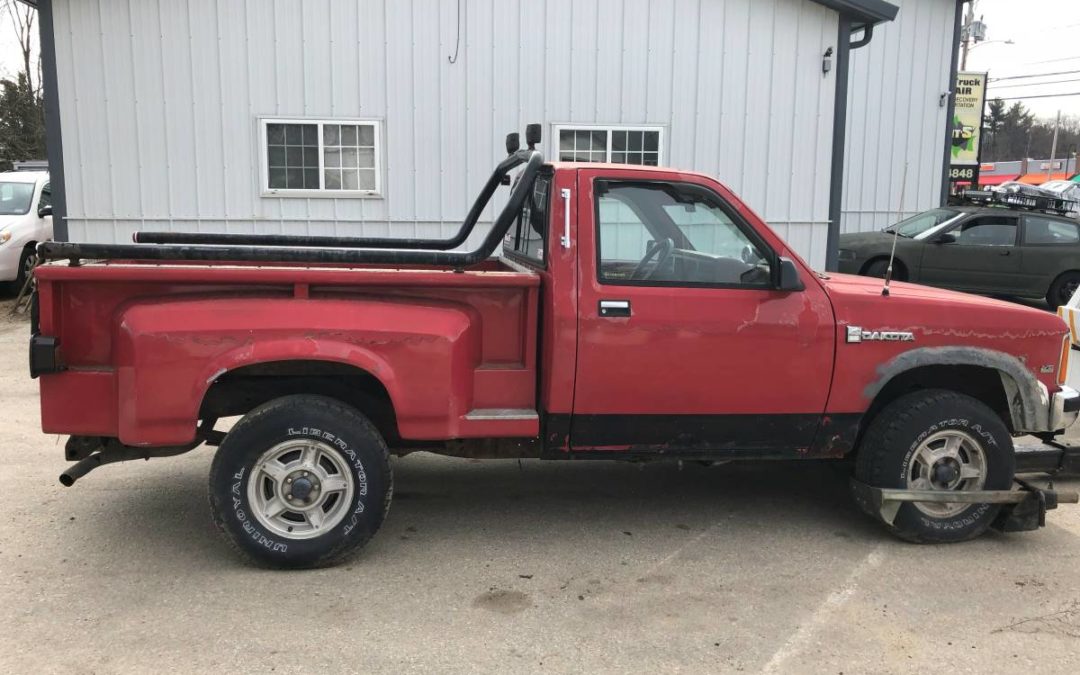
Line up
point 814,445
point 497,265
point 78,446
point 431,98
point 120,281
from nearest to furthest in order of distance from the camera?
1. point 120,281
2. point 78,446
3. point 814,445
4. point 497,265
5. point 431,98

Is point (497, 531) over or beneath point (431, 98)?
beneath

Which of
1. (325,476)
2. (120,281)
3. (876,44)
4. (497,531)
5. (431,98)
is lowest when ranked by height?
(497,531)

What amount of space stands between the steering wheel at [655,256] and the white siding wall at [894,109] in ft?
Result: 35.3

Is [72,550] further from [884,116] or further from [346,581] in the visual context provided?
[884,116]

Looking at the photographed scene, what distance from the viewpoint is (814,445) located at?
174 inches

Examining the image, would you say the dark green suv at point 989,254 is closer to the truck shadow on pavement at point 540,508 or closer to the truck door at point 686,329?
the truck shadow on pavement at point 540,508

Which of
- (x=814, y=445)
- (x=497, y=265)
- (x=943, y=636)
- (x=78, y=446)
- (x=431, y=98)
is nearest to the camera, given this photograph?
(x=943, y=636)

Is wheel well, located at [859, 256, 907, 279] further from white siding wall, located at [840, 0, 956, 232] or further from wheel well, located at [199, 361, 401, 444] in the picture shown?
wheel well, located at [199, 361, 401, 444]

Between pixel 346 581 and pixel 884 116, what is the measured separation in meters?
13.2

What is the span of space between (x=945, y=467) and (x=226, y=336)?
3619mm

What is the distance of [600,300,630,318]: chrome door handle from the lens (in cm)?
404

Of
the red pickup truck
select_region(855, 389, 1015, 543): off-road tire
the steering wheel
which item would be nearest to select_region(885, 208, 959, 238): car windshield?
the red pickup truck

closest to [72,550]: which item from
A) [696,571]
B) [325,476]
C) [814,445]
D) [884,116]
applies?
[325,476]

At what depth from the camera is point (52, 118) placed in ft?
31.0
